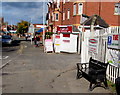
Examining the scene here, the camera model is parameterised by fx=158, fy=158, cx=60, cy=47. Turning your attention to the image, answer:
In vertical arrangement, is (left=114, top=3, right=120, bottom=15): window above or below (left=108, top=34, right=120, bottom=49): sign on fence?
above

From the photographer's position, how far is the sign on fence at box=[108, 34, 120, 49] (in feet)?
18.4

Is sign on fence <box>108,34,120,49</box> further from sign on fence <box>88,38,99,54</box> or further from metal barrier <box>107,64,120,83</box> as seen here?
sign on fence <box>88,38,99,54</box>

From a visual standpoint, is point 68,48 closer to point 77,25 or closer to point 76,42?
point 76,42

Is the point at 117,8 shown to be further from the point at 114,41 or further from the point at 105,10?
the point at 114,41

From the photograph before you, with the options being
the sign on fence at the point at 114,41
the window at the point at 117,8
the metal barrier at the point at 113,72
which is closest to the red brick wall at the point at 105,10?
the window at the point at 117,8

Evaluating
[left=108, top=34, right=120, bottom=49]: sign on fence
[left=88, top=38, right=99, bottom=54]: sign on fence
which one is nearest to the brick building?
[left=88, top=38, right=99, bottom=54]: sign on fence

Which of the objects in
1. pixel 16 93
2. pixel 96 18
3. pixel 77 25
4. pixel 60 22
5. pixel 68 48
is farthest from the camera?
pixel 60 22

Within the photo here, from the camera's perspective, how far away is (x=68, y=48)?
16.7m

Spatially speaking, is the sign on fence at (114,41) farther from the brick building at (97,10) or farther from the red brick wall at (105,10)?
the red brick wall at (105,10)

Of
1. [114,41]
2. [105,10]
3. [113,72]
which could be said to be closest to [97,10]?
[105,10]

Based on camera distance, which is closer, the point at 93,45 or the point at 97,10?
the point at 93,45

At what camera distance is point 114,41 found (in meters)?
5.77

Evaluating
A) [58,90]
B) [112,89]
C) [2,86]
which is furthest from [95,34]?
[2,86]

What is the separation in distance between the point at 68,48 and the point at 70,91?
11.4 metres
